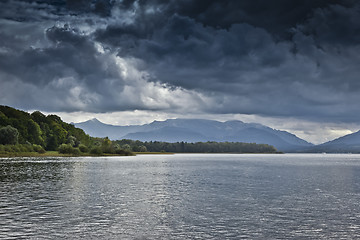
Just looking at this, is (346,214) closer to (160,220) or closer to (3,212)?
(160,220)

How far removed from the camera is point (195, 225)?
37062mm

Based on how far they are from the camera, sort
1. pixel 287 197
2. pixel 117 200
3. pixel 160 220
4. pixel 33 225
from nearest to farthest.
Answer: pixel 33 225 < pixel 160 220 < pixel 117 200 < pixel 287 197

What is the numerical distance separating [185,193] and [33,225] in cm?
3245

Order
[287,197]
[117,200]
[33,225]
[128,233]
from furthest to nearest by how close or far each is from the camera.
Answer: [287,197]
[117,200]
[33,225]
[128,233]

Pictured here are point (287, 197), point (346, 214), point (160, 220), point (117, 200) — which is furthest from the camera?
point (287, 197)

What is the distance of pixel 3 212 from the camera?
137 feet

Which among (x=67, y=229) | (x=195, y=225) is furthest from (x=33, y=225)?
(x=195, y=225)

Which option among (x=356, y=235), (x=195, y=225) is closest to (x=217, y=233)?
(x=195, y=225)

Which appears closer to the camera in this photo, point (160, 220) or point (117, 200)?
point (160, 220)

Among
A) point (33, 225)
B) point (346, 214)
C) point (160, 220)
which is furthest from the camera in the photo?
point (346, 214)

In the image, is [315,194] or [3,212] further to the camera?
[315,194]

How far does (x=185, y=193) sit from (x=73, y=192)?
21.6 meters

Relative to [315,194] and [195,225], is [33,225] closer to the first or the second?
[195,225]

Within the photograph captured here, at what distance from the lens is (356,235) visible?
33.3 meters
